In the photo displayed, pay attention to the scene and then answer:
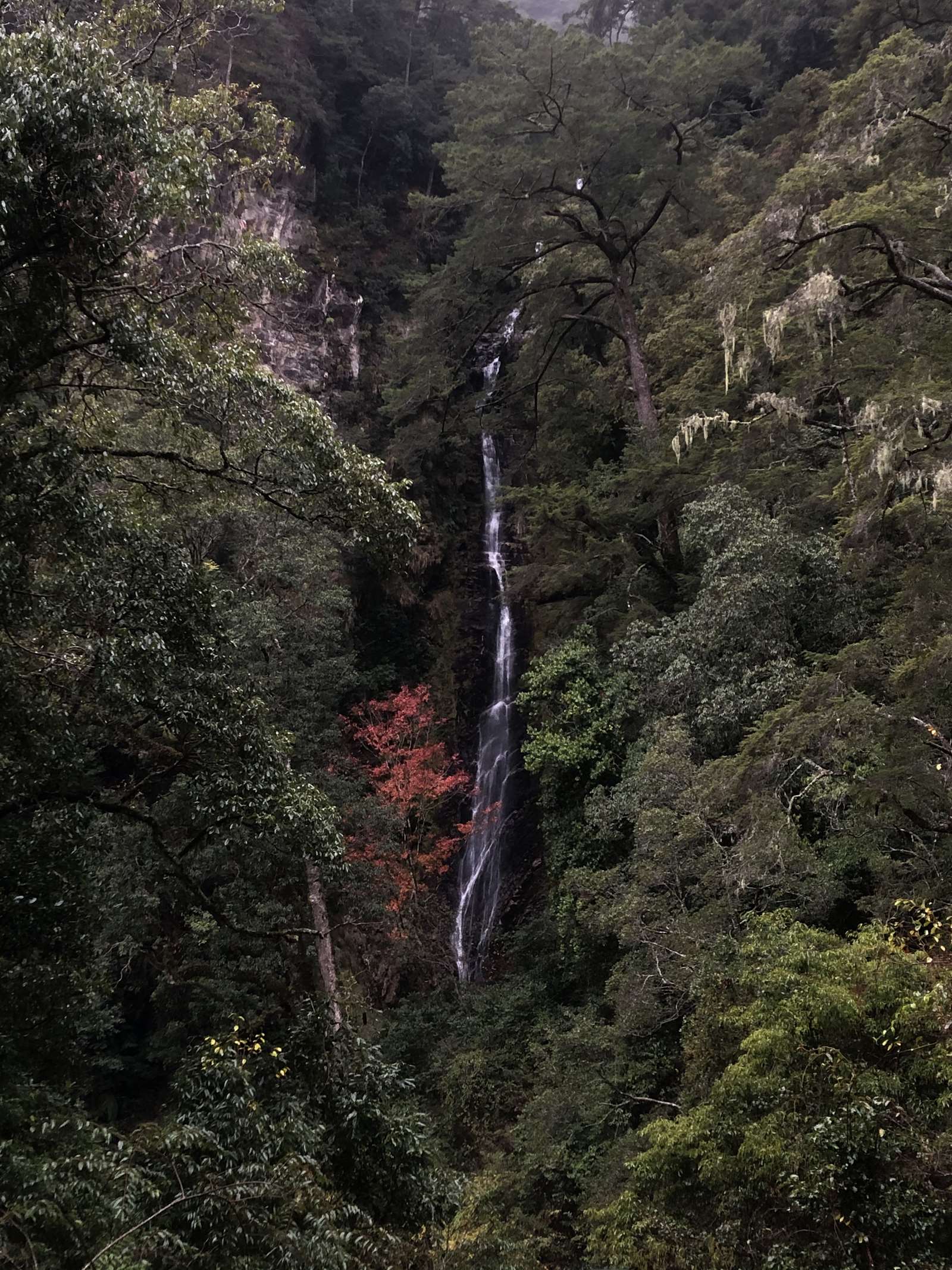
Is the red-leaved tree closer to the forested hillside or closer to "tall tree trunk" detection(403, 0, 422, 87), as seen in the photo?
the forested hillside

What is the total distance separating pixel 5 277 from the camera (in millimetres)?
4750

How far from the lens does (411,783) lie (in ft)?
49.8

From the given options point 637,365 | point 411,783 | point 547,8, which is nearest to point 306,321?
point 637,365

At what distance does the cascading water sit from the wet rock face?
5.03m

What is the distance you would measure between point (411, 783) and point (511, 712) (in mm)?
4417

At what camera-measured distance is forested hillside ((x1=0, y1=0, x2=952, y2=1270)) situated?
4.54m

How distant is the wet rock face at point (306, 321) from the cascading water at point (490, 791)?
5031 mm

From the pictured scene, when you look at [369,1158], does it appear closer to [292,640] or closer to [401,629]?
[292,640]

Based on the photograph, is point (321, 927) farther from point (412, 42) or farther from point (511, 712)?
point (412, 42)

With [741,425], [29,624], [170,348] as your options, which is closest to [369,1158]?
[29,624]

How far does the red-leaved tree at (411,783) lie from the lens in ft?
48.0

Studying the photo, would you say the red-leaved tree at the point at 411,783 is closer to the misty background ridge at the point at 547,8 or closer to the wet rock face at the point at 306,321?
the wet rock face at the point at 306,321

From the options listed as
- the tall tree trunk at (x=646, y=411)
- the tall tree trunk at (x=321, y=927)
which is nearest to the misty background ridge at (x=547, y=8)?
the tall tree trunk at (x=646, y=411)

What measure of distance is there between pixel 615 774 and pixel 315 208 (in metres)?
23.1
